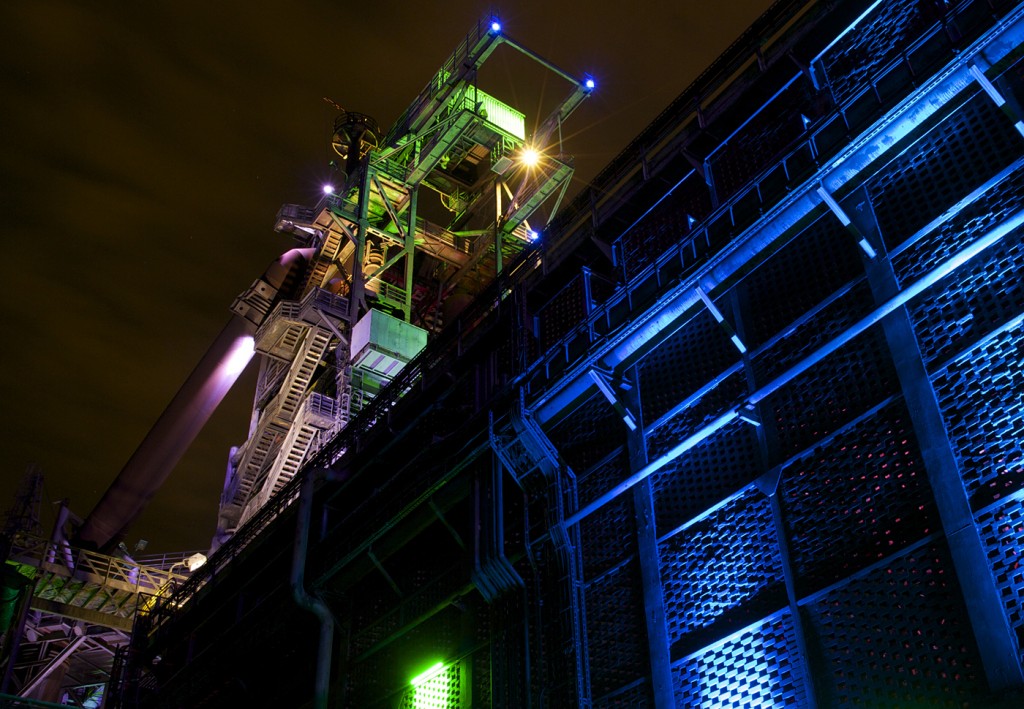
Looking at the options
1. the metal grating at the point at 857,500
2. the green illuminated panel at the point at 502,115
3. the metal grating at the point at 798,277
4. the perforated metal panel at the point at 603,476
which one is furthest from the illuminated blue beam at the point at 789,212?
the green illuminated panel at the point at 502,115

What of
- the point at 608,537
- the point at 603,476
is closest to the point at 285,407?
the point at 603,476

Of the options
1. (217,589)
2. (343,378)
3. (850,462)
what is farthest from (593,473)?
(343,378)

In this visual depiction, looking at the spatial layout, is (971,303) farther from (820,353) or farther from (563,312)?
(563,312)

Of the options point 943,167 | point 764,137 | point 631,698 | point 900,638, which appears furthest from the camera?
point 764,137

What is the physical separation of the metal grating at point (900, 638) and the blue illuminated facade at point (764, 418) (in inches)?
0.9

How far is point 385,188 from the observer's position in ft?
134

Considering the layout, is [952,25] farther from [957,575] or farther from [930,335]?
[957,575]

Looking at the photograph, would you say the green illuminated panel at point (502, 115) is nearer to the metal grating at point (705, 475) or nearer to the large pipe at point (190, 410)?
the large pipe at point (190, 410)

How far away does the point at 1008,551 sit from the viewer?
780 cm

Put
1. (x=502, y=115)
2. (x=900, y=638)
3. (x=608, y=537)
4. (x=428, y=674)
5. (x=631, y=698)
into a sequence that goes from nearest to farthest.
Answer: (x=900, y=638)
(x=631, y=698)
(x=608, y=537)
(x=428, y=674)
(x=502, y=115)

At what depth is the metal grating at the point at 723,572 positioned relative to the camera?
9.95m

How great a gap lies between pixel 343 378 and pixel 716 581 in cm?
2385

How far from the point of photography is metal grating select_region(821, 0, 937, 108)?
439 inches

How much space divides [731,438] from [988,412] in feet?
10.4
